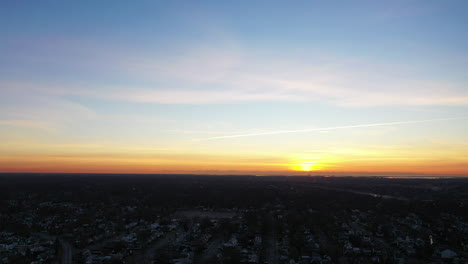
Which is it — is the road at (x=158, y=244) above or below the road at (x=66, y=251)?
below

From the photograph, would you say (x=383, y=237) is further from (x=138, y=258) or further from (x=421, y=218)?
(x=138, y=258)

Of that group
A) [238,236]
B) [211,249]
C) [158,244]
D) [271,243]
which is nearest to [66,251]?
[158,244]

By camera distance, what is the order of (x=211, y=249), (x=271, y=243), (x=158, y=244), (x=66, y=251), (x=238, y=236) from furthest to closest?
(x=238, y=236), (x=271, y=243), (x=158, y=244), (x=211, y=249), (x=66, y=251)

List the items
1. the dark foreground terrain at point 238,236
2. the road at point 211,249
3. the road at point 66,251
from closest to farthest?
the road at point 66,251
the road at point 211,249
the dark foreground terrain at point 238,236

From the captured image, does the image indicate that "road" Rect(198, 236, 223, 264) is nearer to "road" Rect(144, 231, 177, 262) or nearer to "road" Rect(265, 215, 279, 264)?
"road" Rect(144, 231, 177, 262)

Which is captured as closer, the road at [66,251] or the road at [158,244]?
the road at [66,251]

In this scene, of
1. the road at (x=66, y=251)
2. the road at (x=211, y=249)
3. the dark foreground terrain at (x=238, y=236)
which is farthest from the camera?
the dark foreground terrain at (x=238, y=236)

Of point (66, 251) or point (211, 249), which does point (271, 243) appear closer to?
point (211, 249)

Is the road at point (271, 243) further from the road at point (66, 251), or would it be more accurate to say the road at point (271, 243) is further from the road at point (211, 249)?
the road at point (66, 251)

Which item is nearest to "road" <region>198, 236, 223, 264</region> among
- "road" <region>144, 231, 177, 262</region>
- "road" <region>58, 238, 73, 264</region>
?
"road" <region>144, 231, 177, 262</region>

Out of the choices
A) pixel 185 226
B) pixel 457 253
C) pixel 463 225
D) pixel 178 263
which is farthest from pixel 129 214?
pixel 463 225

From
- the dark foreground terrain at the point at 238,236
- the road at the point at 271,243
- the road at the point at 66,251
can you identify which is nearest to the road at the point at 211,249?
the dark foreground terrain at the point at 238,236

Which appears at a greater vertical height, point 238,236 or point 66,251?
point 66,251
